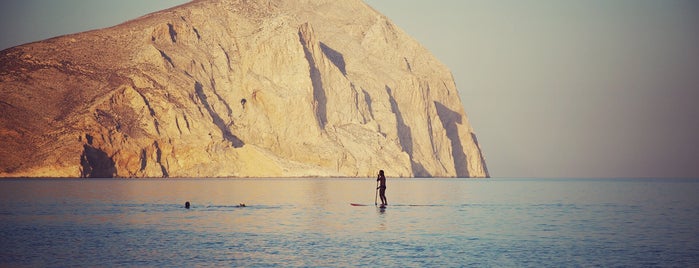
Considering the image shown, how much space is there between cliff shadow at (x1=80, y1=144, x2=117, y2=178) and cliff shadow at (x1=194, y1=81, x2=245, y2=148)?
25.8 metres

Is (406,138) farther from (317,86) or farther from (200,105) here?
(200,105)

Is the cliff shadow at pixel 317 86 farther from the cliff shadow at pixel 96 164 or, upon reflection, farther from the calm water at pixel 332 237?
the calm water at pixel 332 237

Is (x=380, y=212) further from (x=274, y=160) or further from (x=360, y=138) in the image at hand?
(x=360, y=138)

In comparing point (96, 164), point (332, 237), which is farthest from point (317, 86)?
point (332, 237)

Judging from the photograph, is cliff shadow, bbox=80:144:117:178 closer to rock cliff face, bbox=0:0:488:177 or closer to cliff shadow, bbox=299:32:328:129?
rock cliff face, bbox=0:0:488:177

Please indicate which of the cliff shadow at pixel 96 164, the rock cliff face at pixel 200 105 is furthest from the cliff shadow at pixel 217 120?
the cliff shadow at pixel 96 164

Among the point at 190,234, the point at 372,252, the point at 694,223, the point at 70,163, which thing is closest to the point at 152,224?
the point at 190,234

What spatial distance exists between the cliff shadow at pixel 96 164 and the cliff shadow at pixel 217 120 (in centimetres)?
2579

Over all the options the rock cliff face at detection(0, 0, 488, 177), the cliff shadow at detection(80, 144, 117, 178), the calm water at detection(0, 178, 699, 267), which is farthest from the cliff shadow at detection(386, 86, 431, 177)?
the calm water at detection(0, 178, 699, 267)

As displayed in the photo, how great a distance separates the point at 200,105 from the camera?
16025 cm

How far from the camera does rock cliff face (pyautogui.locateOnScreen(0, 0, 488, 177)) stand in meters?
140

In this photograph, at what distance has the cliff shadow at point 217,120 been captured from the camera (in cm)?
16238

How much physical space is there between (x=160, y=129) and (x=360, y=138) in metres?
43.6

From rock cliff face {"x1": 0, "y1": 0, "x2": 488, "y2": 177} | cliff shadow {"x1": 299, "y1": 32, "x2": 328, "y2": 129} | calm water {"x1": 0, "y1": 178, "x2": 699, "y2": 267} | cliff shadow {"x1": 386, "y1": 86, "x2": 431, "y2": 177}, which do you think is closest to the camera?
calm water {"x1": 0, "y1": 178, "x2": 699, "y2": 267}
